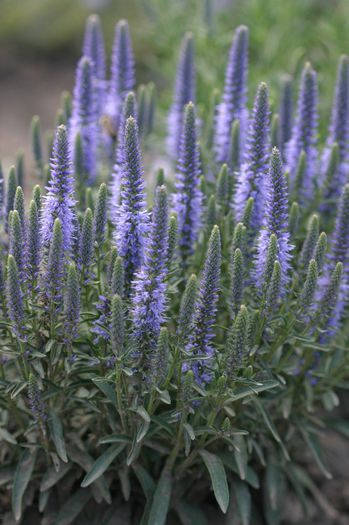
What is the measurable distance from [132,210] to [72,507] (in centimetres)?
169

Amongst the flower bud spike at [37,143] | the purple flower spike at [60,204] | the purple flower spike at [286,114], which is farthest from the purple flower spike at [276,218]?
the flower bud spike at [37,143]

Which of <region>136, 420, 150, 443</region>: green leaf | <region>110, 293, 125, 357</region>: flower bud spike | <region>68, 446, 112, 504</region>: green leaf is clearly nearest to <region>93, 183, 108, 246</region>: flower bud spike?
<region>110, 293, 125, 357</region>: flower bud spike

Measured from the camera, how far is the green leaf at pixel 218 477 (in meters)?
3.22

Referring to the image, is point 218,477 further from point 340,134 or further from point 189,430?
point 340,134

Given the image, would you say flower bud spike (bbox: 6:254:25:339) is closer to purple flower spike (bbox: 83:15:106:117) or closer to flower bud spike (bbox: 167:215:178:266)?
flower bud spike (bbox: 167:215:178:266)

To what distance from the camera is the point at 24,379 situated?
3311mm

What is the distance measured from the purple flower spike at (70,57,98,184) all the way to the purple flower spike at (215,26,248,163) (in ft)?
2.87

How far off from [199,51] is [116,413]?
15.8ft

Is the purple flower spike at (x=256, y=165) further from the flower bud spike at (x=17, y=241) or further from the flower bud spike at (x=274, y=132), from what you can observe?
the flower bud spike at (x=17, y=241)

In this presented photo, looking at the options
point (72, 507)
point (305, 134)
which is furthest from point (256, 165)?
point (72, 507)

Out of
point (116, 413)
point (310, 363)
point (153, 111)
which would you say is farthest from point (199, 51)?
point (116, 413)

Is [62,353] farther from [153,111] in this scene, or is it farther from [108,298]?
[153,111]

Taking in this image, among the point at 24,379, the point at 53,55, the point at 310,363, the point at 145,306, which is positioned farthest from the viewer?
the point at 53,55

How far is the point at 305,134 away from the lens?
4.47 m
